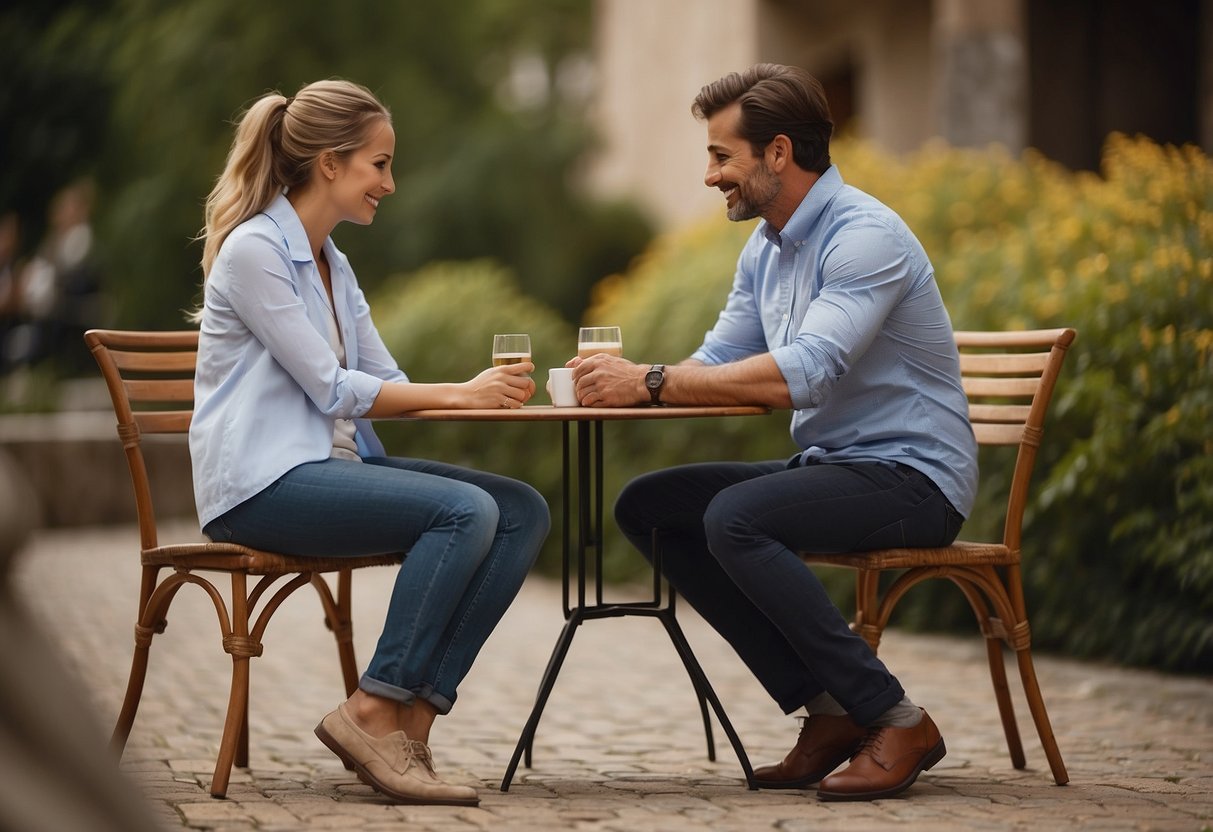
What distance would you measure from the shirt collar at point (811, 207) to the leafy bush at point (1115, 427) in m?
2.03

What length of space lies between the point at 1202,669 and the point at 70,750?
15.5ft

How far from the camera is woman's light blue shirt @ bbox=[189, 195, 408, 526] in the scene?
384 centimetres

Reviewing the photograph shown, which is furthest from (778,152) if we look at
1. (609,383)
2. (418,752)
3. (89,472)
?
(89,472)

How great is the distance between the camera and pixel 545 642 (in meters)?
6.93

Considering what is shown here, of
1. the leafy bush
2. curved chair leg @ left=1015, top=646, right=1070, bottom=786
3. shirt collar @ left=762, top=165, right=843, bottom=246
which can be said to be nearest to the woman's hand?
shirt collar @ left=762, top=165, right=843, bottom=246

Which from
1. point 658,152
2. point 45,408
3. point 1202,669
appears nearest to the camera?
point 1202,669

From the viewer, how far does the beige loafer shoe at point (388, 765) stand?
372 centimetres

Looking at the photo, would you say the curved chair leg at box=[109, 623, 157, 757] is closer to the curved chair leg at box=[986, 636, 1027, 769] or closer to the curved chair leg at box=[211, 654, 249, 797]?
the curved chair leg at box=[211, 654, 249, 797]

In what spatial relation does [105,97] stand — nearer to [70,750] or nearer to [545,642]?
[545,642]

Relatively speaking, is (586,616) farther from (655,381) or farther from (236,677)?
(236,677)

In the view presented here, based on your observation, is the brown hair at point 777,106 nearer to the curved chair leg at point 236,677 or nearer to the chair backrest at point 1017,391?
the chair backrest at point 1017,391

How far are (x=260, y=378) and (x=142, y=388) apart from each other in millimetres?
561

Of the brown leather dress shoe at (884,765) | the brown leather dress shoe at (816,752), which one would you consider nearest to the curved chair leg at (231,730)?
the brown leather dress shoe at (816,752)

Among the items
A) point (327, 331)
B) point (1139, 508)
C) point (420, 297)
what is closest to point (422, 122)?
point (420, 297)
